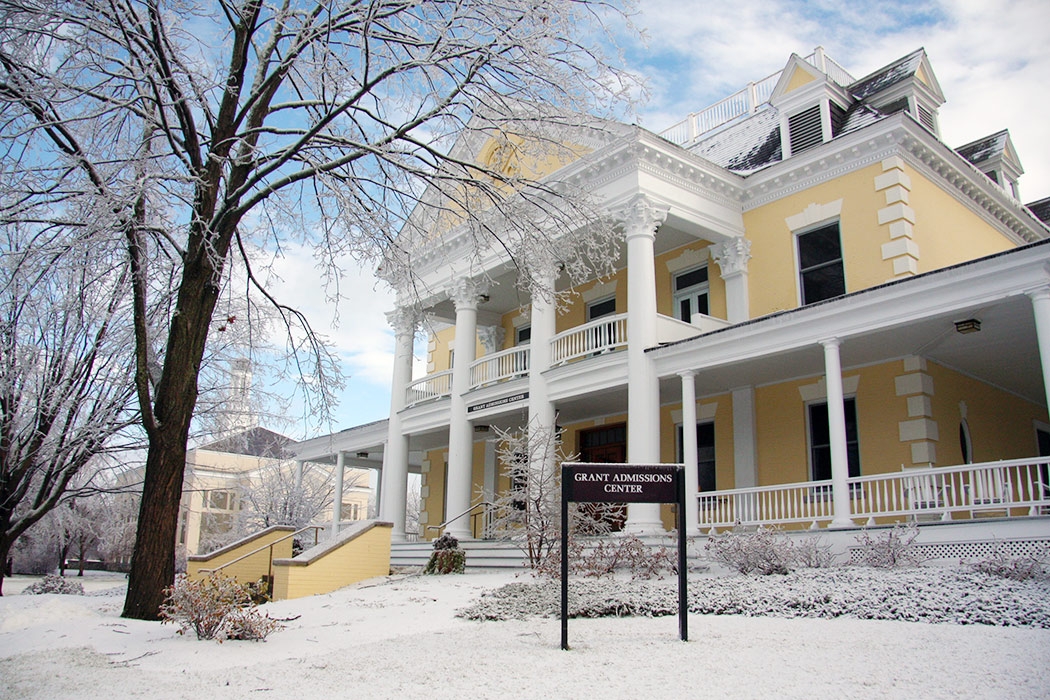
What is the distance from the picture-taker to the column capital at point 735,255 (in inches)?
742

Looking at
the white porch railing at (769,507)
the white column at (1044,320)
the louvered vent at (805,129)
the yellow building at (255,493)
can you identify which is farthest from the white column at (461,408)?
the white column at (1044,320)

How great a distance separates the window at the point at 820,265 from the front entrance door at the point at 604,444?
599 centimetres

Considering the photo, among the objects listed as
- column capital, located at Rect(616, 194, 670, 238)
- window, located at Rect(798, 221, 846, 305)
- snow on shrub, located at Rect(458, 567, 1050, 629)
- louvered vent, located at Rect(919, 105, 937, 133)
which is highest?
louvered vent, located at Rect(919, 105, 937, 133)

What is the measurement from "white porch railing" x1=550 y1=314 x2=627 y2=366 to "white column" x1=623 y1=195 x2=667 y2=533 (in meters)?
0.59

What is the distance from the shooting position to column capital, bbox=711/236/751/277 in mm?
18859

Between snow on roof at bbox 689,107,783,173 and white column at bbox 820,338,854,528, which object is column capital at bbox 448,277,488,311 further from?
white column at bbox 820,338,854,528

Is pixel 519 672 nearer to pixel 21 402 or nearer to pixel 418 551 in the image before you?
pixel 21 402

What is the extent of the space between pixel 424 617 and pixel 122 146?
6.68 m

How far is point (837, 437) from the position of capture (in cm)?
1375

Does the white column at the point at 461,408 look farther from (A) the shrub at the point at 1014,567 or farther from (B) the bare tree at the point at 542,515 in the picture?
(A) the shrub at the point at 1014,567

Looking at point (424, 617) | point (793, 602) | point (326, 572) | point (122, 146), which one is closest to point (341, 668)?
point (424, 617)

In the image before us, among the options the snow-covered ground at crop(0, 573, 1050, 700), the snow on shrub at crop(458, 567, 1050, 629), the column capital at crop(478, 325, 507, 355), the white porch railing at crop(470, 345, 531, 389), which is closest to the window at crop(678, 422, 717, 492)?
the white porch railing at crop(470, 345, 531, 389)

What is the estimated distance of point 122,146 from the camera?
391 inches

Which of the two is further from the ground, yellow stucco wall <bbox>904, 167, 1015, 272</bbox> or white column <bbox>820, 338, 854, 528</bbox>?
yellow stucco wall <bbox>904, 167, 1015, 272</bbox>
